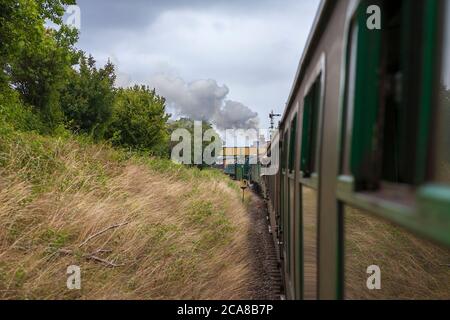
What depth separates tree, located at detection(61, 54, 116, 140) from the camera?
→ 1875 cm

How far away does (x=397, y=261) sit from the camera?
23.1ft

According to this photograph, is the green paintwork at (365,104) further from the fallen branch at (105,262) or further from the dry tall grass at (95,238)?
the fallen branch at (105,262)

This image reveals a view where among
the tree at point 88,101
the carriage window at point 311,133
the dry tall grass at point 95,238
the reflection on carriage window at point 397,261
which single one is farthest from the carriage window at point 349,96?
the tree at point 88,101

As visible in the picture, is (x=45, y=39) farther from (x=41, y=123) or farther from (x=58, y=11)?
(x=41, y=123)

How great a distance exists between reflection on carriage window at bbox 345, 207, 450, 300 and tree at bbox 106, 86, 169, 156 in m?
15.1

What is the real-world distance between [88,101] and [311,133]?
1779 centimetres

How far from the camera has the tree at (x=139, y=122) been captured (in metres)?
21.8

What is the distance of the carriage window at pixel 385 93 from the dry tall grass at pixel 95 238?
3875 millimetres

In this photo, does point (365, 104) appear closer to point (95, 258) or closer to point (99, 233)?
point (95, 258)

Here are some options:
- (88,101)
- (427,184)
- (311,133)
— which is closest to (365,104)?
(427,184)

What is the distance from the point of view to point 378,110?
1.37m

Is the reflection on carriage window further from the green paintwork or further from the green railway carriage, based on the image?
the green paintwork

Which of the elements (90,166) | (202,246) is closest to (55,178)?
(90,166)

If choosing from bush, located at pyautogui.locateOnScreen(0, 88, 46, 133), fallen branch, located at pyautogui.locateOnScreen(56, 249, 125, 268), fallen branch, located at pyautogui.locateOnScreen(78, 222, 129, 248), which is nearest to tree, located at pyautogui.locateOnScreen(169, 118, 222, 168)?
bush, located at pyautogui.locateOnScreen(0, 88, 46, 133)
